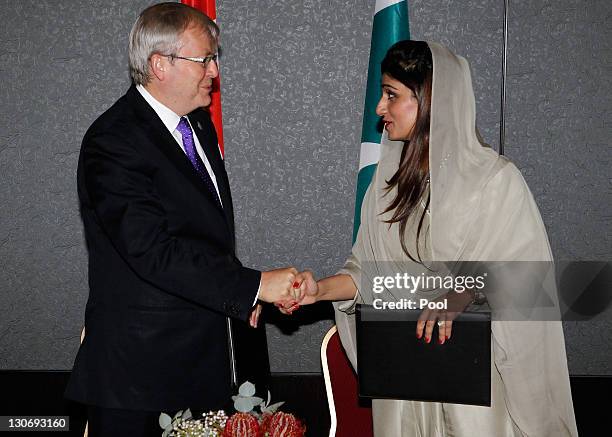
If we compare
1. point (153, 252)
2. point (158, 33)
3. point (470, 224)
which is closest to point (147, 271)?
point (153, 252)

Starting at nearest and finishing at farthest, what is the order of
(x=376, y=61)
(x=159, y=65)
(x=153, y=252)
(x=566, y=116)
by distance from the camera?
A: (x=153, y=252) → (x=159, y=65) → (x=376, y=61) → (x=566, y=116)

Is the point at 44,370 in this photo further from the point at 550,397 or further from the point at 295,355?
the point at 550,397

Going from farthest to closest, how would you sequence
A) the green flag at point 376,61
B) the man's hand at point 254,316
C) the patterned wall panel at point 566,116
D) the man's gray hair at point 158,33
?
the patterned wall panel at point 566,116
the green flag at point 376,61
the man's hand at point 254,316
the man's gray hair at point 158,33

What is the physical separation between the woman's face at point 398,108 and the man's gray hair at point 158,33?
2.04 feet

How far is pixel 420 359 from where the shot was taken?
1.96 meters

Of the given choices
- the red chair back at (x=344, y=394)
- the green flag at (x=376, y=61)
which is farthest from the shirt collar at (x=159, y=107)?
the green flag at (x=376, y=61)

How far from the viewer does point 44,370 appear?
4148 millimetres

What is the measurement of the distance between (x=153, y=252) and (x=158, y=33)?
0.68 meters

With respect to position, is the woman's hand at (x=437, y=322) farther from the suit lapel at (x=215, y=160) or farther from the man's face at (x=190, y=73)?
the man's face at (x=190, y=73)

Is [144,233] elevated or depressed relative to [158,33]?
depressed

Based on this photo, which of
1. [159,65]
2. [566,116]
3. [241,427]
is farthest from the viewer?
[566,116]

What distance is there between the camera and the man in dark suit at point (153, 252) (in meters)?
2.21

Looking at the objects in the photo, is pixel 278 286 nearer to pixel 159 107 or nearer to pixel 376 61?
pixel 159 107

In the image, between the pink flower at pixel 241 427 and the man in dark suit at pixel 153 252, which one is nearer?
the pink flower at pixel 241 427
